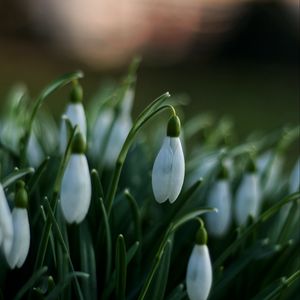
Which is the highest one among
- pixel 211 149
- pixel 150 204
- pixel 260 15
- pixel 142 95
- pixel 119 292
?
pixel 260 15

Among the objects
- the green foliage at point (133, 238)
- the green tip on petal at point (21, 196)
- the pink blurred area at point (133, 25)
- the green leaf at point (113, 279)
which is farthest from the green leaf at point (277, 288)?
the pink blurred area at point (133, 25)

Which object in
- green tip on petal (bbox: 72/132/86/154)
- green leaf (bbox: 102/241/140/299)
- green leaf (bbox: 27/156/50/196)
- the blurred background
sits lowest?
green leaf (bbox: 102/241/140/299)

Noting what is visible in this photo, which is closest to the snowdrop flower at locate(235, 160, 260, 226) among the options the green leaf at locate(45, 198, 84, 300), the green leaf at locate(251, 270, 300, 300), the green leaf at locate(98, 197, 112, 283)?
the green leaf at locate(251, 270, 300, 300)

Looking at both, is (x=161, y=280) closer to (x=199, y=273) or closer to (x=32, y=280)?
(x=199, y=273)

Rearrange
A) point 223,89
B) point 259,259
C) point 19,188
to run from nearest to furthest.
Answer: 1. point 19,188
2. point 259,259
3. point 223,89

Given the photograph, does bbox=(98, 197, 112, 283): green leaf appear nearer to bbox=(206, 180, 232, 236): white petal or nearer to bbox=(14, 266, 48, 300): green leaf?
bbox=(14, 266, 48, 300): green leaf

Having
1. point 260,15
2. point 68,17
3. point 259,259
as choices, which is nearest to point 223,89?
point 260,15

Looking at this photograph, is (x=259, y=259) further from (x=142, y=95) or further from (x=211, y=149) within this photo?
(x=142, y=95)

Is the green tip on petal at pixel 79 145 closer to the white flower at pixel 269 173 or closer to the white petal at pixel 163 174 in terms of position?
the white petal at pixel 163 174
